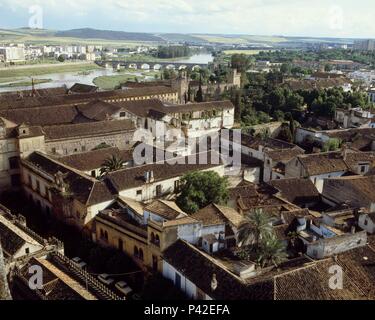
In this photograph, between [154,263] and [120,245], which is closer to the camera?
[154,263]

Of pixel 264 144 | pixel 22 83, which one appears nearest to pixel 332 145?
pixel 264 144

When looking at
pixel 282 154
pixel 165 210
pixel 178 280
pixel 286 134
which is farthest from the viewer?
pixel 286 134

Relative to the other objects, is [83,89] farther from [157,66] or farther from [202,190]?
[157,66]

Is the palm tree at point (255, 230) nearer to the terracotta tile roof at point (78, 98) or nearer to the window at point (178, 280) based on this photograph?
the window at point (178, 280)

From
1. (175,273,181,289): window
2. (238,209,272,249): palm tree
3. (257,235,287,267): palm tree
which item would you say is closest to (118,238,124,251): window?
(175,273,181,289): window

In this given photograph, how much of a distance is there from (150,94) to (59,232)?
34.0 metres

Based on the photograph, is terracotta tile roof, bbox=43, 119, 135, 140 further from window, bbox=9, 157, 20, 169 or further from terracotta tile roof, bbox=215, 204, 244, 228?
terracotta tile roof, bbox=215, 204, 244, 228

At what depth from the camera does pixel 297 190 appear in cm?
2717

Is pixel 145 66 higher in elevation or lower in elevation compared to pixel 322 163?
higher

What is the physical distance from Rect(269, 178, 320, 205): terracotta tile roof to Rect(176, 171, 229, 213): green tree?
4.46 m

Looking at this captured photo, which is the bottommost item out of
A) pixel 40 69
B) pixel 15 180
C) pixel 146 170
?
pixel 15 180

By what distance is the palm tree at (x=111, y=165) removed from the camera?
90.5 feet

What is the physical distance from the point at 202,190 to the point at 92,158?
9.37 meters

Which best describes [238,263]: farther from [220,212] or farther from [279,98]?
[279,98]
